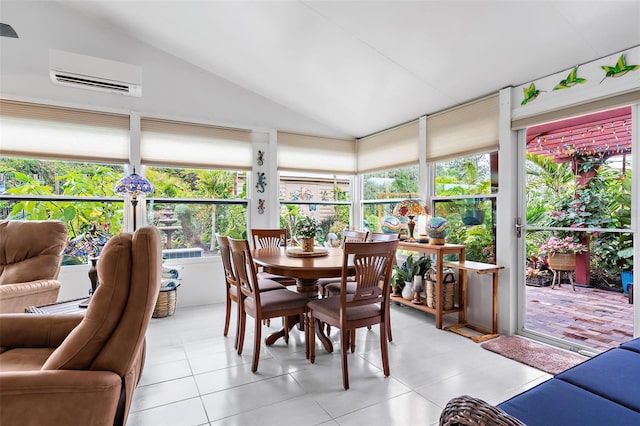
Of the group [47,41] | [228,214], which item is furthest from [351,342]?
[47,41]

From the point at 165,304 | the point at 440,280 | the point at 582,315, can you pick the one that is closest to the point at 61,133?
the point at 165,304

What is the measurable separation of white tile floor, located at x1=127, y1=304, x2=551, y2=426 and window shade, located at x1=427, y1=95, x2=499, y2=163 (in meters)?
1.87

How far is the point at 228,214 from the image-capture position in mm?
4445

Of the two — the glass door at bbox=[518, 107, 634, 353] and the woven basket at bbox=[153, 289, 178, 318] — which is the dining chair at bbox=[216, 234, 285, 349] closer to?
the woven basket at bbox=[153, 289, 178, 318]

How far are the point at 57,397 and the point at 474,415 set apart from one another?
1345 millimetres

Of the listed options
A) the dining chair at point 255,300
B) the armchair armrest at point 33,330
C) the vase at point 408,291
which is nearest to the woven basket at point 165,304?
the dining chair at point 255,300

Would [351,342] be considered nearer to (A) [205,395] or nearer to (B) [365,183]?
(A) [205,395]

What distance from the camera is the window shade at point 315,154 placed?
4711 millimetres

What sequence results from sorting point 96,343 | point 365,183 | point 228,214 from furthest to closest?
point 365,183 → point 228,214 → point 96,343

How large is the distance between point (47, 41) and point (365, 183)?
409cm

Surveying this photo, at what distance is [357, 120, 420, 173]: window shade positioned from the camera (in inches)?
166

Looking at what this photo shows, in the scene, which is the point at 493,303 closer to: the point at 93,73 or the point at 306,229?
the point at 306,229

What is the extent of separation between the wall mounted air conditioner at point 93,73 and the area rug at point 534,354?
424 cm

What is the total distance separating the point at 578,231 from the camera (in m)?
2.85
